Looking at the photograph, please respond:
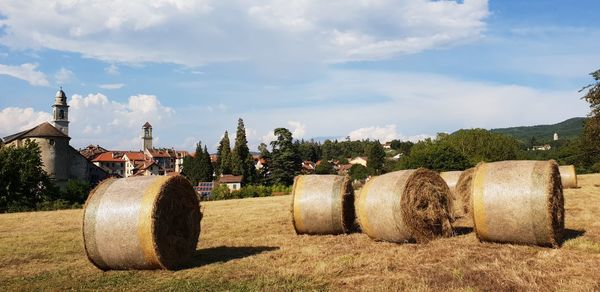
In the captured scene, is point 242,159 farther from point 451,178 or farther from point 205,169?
point 451,178

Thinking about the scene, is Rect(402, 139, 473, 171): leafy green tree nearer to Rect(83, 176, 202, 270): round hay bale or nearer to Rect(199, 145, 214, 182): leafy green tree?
Rect(199, 145, 214, 182): leafy green tree

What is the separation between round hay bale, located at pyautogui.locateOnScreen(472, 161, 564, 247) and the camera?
35.4 ft

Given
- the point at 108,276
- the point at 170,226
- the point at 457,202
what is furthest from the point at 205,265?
the point at 457,202

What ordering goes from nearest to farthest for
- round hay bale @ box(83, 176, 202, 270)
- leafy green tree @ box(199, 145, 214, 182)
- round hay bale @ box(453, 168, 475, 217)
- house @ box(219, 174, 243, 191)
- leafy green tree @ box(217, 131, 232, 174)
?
round hay bale @ box(83, 176, 202, 270) < round hay bale @ box(453, 168, 475, 217) < house @ box(219, 174, 243, 191) < leafy green tree @ box(217, 131, 232, 174) < leafy green tree @ box(199, 145, 214, 182)

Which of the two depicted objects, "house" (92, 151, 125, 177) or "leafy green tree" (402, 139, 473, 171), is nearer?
"leafy green tree" (402, 139, 473, 171)

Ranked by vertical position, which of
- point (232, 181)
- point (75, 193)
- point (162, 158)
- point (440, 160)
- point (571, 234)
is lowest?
point (232, 181)

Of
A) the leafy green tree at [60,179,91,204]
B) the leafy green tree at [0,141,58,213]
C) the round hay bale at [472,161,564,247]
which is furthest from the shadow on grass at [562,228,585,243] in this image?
the leafy green tree at [60,179,91,204]

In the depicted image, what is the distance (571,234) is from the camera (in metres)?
12.6

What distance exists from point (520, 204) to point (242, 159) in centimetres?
7234

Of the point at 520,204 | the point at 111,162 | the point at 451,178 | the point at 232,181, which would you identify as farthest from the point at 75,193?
the point at 111,162

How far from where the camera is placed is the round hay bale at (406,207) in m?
12.1

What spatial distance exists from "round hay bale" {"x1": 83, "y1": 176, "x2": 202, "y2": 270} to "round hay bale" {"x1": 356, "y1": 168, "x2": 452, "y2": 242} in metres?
4.86

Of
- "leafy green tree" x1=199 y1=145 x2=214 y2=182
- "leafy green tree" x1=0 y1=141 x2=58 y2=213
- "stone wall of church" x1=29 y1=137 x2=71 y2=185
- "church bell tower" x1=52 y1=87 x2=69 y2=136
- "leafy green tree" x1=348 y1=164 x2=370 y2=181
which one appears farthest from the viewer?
"church bell tower" x1=52 y1=87 x2=69 y2=136

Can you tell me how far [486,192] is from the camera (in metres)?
11.4
